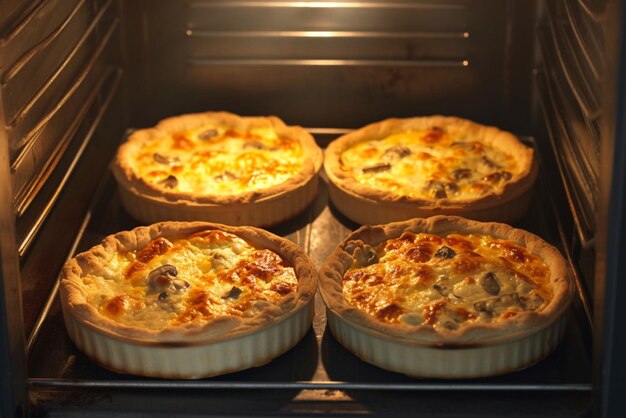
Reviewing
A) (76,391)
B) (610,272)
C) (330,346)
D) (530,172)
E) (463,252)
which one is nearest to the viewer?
(610,272)

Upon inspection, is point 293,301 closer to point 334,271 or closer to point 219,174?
point 334,271

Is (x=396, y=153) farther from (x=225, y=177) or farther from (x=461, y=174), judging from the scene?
(x=225, y=177)

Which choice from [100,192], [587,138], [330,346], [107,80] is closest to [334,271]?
[330,346]

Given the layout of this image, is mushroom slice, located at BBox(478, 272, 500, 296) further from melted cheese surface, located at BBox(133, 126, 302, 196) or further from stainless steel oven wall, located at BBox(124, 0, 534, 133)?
stainless steel oven wall, located at BBox(124, 0, 534, 133)

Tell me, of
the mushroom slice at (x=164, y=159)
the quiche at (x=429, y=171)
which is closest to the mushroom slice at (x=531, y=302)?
the quiche at (x=429, y=171)

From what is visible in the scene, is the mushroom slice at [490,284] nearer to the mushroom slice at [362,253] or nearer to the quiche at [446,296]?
the quiche at [446,296]

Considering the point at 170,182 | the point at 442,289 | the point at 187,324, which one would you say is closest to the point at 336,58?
the point at 170,182
